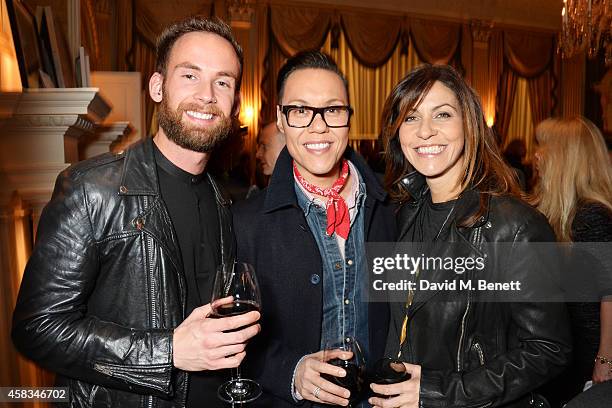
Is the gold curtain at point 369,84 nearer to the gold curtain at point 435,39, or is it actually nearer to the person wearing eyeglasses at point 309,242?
the gold curtain at point 435,39

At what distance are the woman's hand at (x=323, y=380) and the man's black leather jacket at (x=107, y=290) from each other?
392 millimetres

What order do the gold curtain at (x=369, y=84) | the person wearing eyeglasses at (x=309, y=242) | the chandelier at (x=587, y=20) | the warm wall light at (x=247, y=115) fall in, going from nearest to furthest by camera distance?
the person wearing eyeglasses at (x=309, y=242) < the chandelier at (x=587, y=20) < the warm wall light at (x=247, y=115) < the gold curtain at (x=369, y=84)

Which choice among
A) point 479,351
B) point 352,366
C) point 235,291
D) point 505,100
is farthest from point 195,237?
point 505,100

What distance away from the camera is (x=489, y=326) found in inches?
66.1

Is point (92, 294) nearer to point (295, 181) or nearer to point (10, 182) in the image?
point (295, 181)

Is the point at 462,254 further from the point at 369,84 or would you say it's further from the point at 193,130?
the point at 369,84

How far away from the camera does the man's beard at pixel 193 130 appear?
181cm

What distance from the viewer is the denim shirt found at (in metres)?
1.96

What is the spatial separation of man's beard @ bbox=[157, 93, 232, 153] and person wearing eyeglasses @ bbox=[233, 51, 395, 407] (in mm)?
271

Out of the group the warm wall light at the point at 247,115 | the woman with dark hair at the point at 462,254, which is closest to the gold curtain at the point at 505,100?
the warm wall light at the point at 247,115

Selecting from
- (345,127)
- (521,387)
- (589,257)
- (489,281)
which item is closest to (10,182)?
(345,127)

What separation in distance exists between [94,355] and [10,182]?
1.45 meters

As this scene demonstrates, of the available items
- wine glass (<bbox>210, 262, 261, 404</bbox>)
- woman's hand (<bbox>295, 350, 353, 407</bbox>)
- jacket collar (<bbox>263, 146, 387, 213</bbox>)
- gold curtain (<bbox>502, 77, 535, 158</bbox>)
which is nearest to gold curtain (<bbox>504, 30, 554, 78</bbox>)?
gold curtain (<bbox>502, 77, 535, 158</bbox>)

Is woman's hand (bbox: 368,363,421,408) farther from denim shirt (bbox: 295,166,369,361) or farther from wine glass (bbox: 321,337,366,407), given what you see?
denim shirt (bbox: 295,166,369,361)
